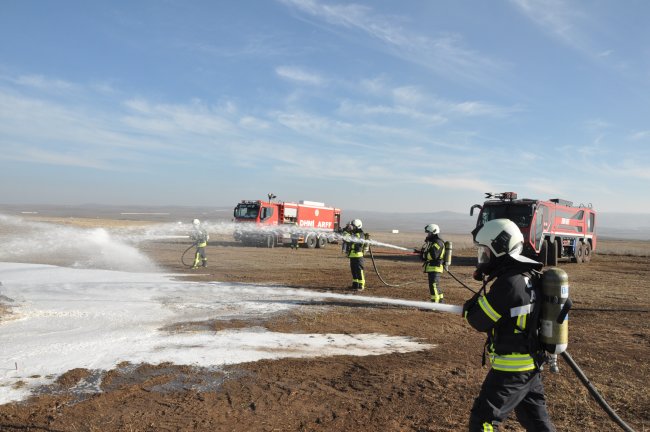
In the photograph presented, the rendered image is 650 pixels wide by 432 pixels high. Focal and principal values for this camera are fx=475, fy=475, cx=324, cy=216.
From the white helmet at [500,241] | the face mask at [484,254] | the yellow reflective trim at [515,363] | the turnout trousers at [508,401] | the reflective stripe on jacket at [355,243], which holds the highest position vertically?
the white helmet at [500,241]

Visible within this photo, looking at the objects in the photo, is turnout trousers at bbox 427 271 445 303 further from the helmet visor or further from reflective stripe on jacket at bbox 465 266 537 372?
reflective stripe on jacket at bbox 465 266 537 372

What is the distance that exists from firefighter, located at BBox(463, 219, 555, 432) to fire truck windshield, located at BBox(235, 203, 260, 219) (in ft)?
87.0

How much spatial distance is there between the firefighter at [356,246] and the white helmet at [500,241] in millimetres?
8654

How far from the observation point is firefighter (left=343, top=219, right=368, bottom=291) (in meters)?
12.3

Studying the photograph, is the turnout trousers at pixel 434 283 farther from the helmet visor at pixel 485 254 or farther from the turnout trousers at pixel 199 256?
the turnout trousers at pixel 199 256

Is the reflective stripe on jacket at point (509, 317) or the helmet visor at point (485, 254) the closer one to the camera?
the reflective stripe on jacket at point (509, 317)

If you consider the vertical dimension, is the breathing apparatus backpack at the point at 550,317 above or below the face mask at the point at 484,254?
below

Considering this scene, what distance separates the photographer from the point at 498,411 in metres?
3.14

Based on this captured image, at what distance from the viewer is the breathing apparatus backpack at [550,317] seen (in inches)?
124

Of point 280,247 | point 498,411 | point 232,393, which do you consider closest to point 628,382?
point 498,411

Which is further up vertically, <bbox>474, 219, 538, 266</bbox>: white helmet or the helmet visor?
<bbox>474, 219, 538, 266</bbox>: white helmet

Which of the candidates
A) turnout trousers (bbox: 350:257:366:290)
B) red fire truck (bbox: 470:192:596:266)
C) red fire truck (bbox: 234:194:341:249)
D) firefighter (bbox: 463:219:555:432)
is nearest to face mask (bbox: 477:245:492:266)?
firefighter (bbox: 463:219:555:432)

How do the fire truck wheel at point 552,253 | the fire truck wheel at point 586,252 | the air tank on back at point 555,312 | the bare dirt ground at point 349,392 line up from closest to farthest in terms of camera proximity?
the air tank on back at point 555,312, the bare dirt ground at point 349,392, the fire truck wheel at point 552,253, the fire truck wheel at point 586,252

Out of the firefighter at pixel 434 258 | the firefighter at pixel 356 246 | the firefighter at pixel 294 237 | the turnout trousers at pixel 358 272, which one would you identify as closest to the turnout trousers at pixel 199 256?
the firefighter at pixel 356 246
